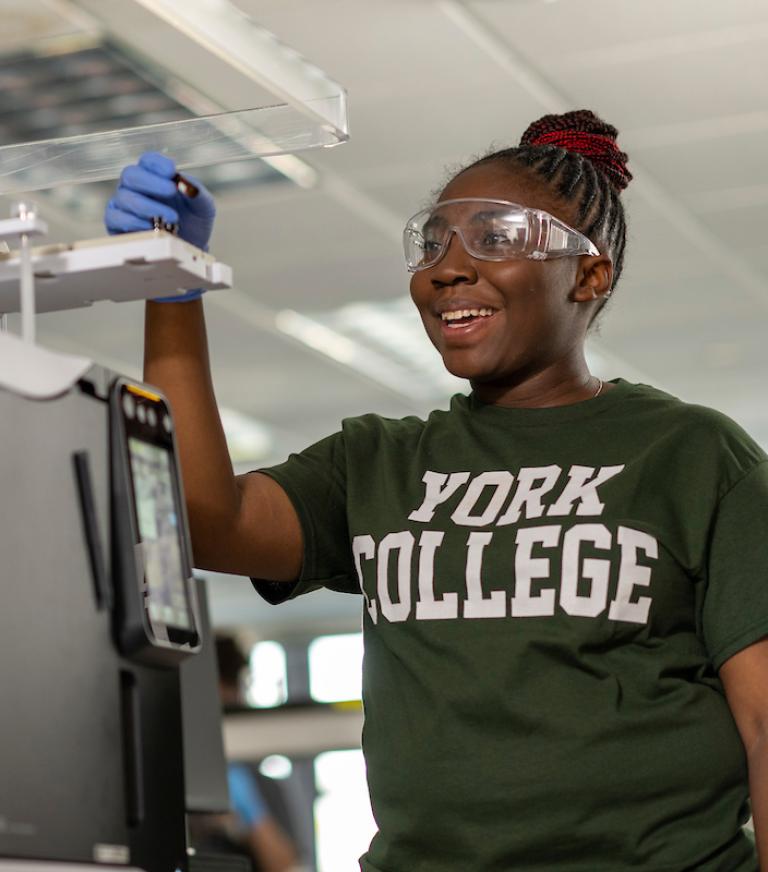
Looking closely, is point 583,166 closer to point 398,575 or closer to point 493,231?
point 493,231

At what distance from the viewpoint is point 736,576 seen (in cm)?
135

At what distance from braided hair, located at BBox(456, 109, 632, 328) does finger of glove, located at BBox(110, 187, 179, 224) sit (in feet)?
1.73

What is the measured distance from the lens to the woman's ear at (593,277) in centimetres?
158

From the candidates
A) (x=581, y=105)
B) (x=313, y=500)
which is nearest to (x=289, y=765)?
(x=581, y=105)

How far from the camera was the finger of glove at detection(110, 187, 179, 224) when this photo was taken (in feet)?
3.74

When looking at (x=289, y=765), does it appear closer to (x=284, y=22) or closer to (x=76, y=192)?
(x=76, y=192)

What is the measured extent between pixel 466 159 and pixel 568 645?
2.61 metres

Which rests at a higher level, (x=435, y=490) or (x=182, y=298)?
(x=182, y=298)

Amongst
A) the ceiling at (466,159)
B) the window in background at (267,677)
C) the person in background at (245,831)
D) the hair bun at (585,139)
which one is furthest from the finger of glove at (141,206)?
the window in background at (267,677)

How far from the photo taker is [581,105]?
11.9 feet

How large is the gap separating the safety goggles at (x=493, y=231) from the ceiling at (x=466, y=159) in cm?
58

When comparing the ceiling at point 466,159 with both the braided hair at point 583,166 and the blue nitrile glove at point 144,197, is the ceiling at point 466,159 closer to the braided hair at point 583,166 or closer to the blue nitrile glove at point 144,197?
the braided hair at point 583,166

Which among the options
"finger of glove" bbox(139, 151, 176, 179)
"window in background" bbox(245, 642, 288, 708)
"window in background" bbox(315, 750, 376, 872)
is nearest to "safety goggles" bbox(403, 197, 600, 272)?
"finger of glove" bbox(139, 151, 176, 179)

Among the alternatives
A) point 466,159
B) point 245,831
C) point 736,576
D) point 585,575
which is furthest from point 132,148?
point 245,831
